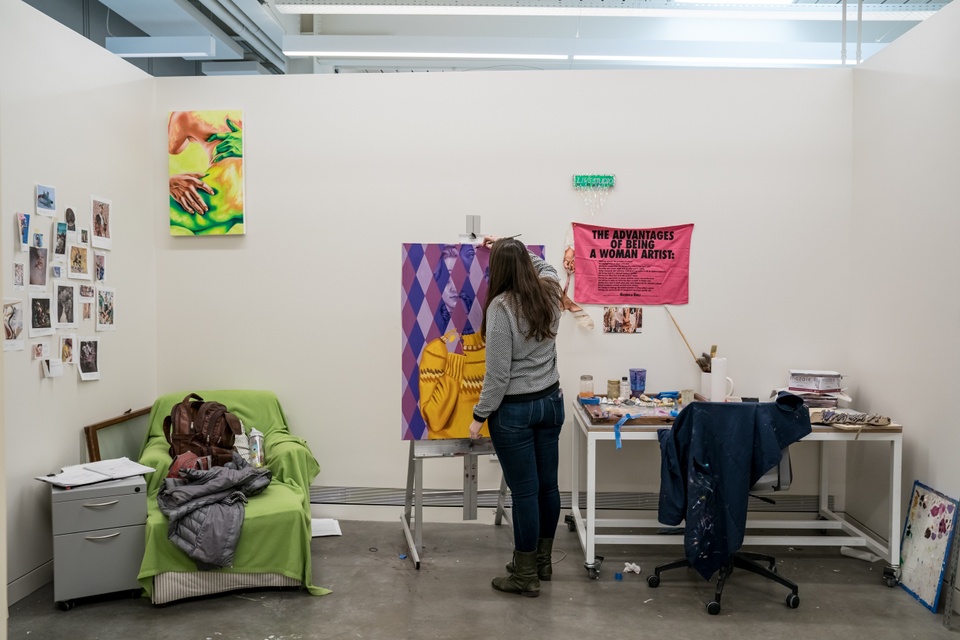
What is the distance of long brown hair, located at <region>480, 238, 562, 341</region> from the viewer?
310 centimetres

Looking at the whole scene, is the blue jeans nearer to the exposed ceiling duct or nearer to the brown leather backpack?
the brown leather backpack

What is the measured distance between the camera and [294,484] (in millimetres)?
3682

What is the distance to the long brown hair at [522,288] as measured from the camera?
3104mm

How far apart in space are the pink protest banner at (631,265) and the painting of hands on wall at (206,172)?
2.10 m

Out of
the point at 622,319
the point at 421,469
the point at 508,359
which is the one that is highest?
A: the point at 622,319

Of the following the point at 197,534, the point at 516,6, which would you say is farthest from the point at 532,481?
the point at 516,6

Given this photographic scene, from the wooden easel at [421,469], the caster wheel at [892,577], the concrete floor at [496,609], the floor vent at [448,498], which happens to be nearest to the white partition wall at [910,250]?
the caster wheel at [892,577]

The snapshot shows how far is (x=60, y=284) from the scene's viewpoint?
138 inches

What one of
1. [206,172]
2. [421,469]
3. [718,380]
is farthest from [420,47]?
[718,380]

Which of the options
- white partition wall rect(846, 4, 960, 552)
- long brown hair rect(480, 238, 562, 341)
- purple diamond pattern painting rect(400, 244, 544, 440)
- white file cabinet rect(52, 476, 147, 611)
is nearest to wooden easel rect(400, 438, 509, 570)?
purple diamond pattern painting rect(400, 244, 544, 440)

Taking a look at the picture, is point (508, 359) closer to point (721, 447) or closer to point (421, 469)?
point (421, 469)

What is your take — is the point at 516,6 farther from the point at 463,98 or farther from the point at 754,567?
the point at 754,567

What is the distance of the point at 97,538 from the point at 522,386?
2.02 metres

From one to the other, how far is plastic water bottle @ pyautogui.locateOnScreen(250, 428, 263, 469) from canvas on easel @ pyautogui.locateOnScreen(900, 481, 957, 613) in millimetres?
3275
